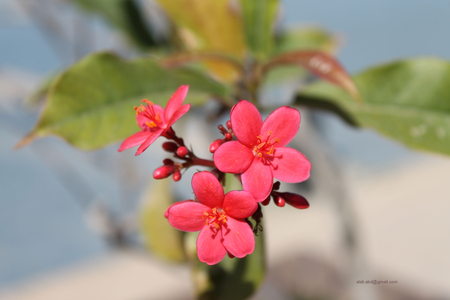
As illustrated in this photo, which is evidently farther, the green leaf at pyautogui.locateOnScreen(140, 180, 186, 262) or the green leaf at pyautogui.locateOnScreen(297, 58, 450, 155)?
the green leaf at pyautogui.locateOnScreen(140, 180, 186, 262)

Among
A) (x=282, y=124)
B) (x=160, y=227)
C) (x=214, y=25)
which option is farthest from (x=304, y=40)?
(x=282, y=124)

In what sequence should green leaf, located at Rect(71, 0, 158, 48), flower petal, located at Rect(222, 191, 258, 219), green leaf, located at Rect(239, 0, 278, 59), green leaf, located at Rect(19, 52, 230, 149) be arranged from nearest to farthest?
flower petal, located at Rect(222, 191, 258, 219), green leaf, located at Rect(19, 52, 230, 149), green leaf, located at Rect(239, 0, 278, 59), green leaf, located at Rect(71, 0, 158, 48)

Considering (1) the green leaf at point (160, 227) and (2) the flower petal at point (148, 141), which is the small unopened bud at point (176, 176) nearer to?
(2) the flower petal at point (148, 141)

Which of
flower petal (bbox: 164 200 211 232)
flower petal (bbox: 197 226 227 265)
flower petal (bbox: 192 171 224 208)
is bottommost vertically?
flower petal (bbox: 197 226 227 265)

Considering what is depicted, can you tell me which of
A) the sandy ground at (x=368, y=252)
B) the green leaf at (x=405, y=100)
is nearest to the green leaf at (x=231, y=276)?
the green leaf at (x=405, y=100)

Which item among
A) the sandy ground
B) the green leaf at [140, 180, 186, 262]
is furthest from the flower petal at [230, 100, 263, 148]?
the sandy ground

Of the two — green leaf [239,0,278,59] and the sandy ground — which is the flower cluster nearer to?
green leaf [239,0,278,59]

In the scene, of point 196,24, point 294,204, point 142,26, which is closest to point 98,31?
point 142,26
